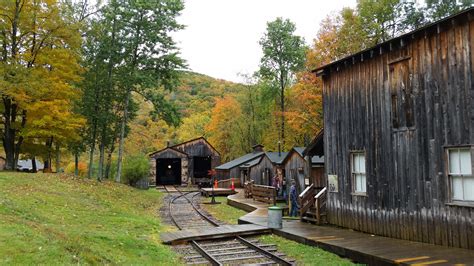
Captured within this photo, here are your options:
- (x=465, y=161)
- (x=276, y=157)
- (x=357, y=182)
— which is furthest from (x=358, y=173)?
(x=276, y=157)

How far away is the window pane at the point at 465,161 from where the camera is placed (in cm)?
902

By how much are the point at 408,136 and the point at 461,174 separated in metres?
1.72

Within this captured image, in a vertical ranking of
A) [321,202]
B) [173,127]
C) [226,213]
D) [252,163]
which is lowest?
[226,213]

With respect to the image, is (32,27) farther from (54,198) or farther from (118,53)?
(54,198)

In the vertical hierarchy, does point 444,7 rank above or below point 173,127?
above

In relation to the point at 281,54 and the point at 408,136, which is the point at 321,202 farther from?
the point at 281,54

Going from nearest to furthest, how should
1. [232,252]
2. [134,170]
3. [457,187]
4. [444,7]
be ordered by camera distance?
[457,187], [232,252], [444,7], [134,170]

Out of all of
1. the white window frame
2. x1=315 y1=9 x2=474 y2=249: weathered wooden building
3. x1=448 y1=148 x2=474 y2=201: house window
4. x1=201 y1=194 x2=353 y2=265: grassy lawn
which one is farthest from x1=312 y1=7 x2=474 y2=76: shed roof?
x1=201 y1=194 x2=353 y2=265: grassy lawn

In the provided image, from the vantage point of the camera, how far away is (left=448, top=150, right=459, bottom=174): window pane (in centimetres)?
930

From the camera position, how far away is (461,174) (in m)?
9.16

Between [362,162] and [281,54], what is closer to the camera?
[362,162]

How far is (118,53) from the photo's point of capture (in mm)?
30094

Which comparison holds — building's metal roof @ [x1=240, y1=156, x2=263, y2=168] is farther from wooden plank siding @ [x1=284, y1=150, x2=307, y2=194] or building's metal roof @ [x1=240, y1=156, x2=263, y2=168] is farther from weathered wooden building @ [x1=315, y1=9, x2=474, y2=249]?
weathered wooden building @ [x1=315, y1=9, x2=474, y2=249]

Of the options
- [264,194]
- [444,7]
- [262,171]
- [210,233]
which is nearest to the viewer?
[210,233]
